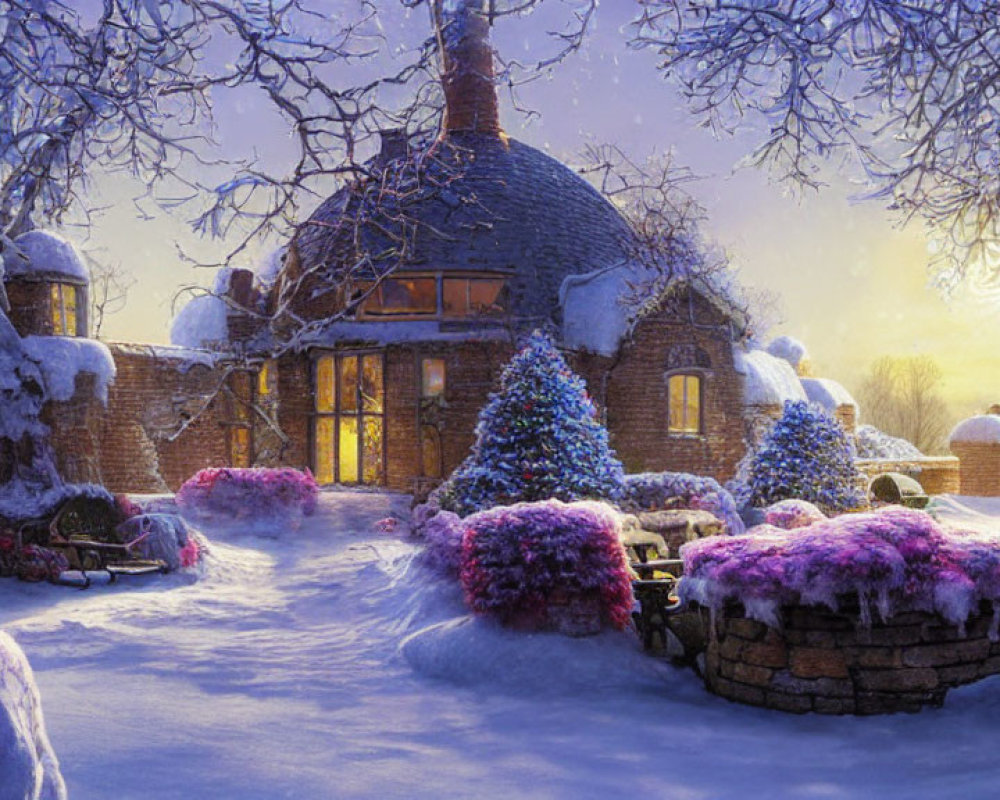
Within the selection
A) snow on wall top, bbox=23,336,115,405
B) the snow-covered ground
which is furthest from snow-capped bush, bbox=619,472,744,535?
snow on wall top, bbox=23,336,115,405

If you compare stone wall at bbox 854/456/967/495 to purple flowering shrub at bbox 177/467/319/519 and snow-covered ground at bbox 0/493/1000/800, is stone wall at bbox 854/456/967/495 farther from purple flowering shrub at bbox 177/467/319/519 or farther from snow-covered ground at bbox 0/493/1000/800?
snow-covered ground at bbox 0/493/1000/800

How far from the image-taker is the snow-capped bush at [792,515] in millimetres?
15094

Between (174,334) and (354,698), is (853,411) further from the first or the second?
(354,698)

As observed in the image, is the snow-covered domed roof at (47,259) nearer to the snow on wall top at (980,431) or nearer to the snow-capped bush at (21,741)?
the snow-capped bush at (21,741)

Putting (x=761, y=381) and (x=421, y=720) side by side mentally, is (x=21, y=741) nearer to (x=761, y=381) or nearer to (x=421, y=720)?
(x=421, y=720)

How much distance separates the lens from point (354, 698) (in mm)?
7746

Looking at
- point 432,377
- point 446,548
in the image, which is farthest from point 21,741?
point 432,377

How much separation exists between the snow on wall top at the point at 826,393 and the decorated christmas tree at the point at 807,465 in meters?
12.2

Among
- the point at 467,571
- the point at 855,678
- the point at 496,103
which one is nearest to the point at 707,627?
the point at 855,678

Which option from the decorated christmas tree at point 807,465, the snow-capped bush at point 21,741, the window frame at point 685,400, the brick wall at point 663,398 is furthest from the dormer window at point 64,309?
the snow-capped bush at point 21,741

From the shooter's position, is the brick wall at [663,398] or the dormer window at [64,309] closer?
the dormer window at [64,309]

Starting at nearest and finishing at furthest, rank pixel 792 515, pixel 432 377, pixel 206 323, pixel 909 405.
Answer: pixel 792 515 < pixel 432 377 < pixel 206 323 < pixel 909 405

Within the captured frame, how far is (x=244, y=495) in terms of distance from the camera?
17094mm

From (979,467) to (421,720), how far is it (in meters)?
28.2
